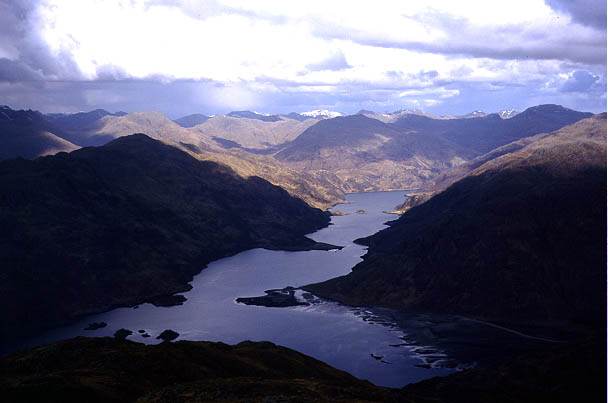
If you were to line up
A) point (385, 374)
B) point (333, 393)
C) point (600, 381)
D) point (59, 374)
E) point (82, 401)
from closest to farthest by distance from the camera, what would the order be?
1. point (82, 401)
2. point (59, 374)
3. point (333, 393)
4. point (600, 381)
5. point (385, 374)

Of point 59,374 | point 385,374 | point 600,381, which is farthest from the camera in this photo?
point 385,374

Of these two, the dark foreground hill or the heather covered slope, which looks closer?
the heather covered slope

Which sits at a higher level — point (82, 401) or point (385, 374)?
point (82, 401)

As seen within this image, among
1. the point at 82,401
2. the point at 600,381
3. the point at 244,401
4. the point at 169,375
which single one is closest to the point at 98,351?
the point at 169,375

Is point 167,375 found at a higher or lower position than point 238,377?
higher

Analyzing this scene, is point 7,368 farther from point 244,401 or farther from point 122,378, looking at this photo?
point 244,401

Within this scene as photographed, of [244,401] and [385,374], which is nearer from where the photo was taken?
[244,401]

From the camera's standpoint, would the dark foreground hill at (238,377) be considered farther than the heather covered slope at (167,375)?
Yes

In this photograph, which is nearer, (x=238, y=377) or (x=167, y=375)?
(x=167, y=375)
